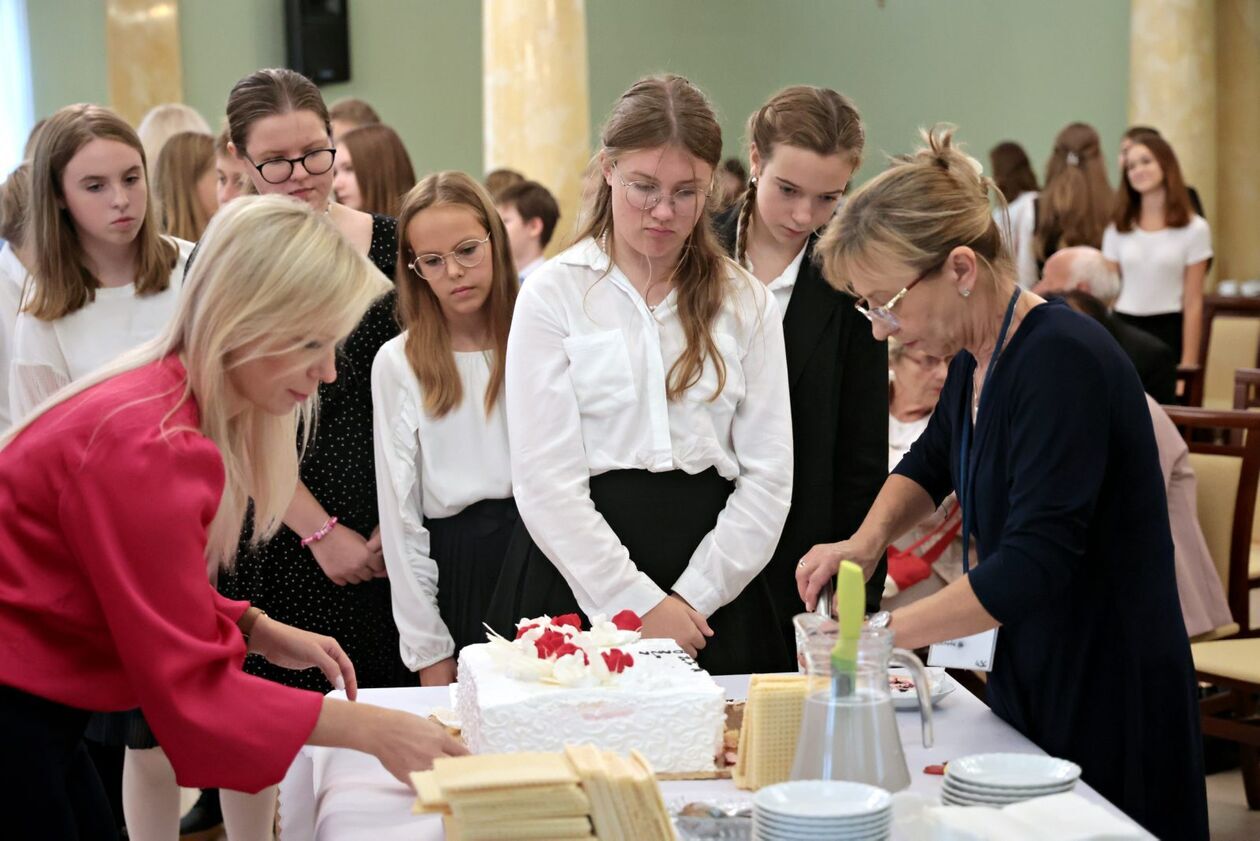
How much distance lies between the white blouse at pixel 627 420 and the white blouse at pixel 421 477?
0.32 metres

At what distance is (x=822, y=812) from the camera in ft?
4.18

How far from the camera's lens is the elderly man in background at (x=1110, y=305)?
14.9ft

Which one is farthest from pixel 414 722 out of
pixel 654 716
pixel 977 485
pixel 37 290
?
pixel 37 290

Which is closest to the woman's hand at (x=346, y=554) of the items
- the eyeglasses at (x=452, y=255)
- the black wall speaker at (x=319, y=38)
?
the eyeglasses at (x=452, y=255)

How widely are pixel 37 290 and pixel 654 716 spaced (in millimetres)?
1764

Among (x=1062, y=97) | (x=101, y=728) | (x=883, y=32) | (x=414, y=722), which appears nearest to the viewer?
(x=414, y=722)

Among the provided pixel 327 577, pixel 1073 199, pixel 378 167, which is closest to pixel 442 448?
pixel 327 577

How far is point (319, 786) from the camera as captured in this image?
5.97ft

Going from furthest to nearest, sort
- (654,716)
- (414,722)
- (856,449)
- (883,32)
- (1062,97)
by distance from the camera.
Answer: (883,32), (1062,97), (856,449), (654,716), (414,722)

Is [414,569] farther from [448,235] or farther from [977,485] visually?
[977,485]

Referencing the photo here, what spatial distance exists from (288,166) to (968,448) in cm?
144

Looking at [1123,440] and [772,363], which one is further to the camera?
[772,363]

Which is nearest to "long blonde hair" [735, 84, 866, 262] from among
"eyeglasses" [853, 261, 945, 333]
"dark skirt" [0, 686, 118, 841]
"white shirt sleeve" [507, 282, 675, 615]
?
"white shirt sleeve" [507, 282, 675, 615]

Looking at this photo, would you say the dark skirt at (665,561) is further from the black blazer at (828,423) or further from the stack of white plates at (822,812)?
the stack of white plates at (822,812)
